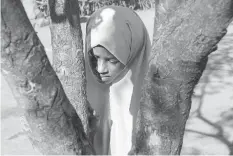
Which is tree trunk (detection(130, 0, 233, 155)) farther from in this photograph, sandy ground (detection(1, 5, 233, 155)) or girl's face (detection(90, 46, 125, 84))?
sandy ground (detection(1, 5, 233, 155))

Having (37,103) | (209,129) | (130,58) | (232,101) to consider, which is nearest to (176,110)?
(37,103)

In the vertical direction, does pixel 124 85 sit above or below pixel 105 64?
below

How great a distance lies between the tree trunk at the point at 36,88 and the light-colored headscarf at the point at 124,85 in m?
0.99

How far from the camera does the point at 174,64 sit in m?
1.24

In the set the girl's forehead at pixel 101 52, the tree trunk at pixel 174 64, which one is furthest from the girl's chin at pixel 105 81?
the tree trunk at pixel 174 64

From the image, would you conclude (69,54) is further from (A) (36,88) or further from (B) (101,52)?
(A) (36,88)

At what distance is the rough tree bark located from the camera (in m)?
1.90

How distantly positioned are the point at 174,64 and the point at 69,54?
781 mm

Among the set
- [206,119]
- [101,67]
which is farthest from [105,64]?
[206,119]

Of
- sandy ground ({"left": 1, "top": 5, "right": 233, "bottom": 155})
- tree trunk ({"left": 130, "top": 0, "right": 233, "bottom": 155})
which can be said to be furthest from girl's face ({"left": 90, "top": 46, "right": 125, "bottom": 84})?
sandy ground ({"left": 1, "top": 5, "right": 233, "bottom": 155})

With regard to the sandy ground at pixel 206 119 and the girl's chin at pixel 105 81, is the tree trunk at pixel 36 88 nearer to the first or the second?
the girl's chin at pixel 105 81

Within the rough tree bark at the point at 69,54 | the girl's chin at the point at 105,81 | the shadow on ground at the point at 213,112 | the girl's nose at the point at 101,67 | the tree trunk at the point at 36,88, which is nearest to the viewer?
the tree trunk at the point at 36,88

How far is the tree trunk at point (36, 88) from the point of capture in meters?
1.06

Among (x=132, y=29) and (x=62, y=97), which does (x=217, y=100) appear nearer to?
(x=132, y=29)
